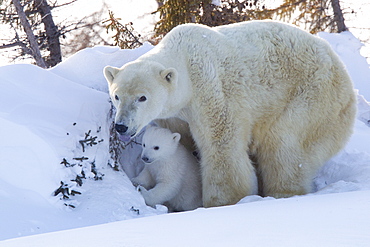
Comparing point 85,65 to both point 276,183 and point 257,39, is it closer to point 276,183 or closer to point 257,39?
point 257,39

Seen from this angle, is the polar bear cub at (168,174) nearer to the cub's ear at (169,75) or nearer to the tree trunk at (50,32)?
the cub's ear at (169,75)

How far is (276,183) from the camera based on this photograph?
5.64 m

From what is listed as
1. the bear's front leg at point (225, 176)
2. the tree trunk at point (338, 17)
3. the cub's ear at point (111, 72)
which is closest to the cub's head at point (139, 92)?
the cub's ear at point (111, 72)

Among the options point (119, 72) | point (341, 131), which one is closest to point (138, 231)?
point (119, 72)

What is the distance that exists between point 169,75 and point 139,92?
1.23 ft

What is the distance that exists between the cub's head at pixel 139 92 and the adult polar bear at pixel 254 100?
2cm

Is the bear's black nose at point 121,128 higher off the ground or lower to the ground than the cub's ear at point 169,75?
lower

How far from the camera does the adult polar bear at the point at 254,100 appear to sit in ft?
16.9

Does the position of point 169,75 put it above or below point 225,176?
above

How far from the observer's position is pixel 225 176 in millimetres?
5352

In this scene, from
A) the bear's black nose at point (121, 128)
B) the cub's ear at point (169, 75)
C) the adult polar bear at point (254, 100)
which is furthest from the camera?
the adult polar bear at point (254, 100)

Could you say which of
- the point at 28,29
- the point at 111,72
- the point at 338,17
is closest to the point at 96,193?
the point at 111,72

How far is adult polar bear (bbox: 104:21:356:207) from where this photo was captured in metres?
5.14

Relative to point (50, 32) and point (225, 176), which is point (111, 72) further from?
point (50, 32)
